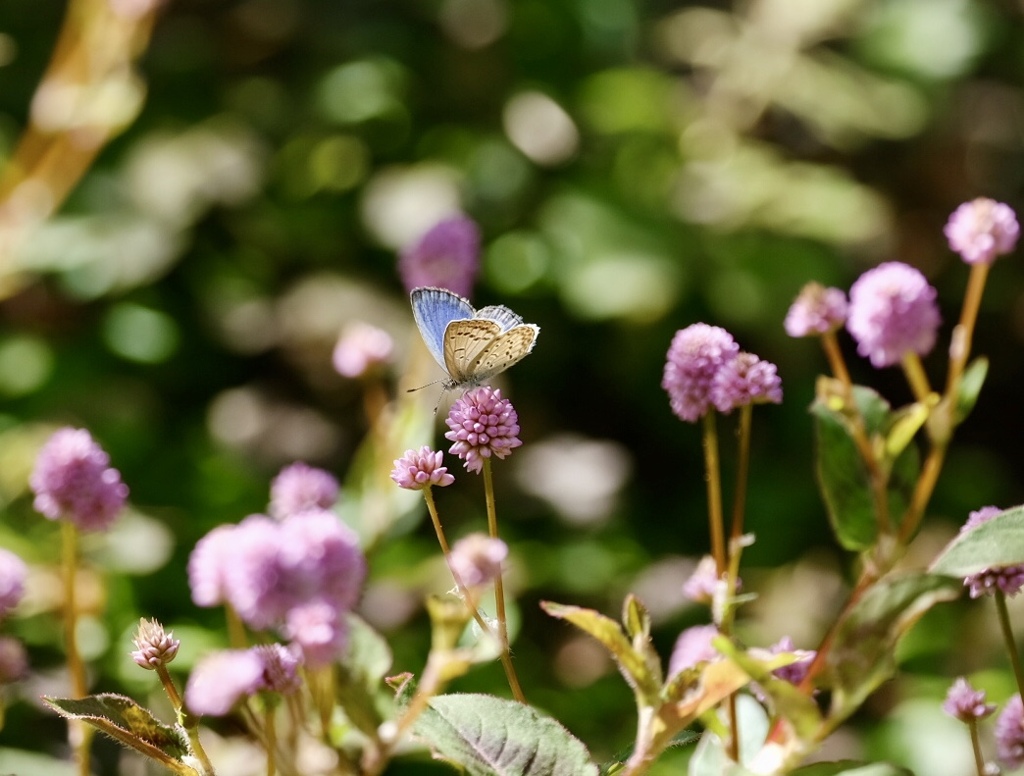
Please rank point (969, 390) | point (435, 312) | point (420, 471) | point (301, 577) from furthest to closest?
point (435, 312), point (969, 390), point (420, 471), point (301, 577)

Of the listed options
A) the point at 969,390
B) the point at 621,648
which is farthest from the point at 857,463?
the point at 621,648

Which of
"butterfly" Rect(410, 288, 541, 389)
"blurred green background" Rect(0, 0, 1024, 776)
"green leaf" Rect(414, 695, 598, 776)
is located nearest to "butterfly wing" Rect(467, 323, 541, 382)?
"butterfly" Rect(410, 288, 541, 389)

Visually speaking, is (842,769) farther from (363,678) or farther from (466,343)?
(466,343)

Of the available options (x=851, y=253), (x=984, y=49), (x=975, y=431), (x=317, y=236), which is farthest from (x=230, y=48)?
(x=975, y=431)

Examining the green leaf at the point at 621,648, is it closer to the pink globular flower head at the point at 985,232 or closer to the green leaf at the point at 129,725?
the green leaf at the point at 129,725

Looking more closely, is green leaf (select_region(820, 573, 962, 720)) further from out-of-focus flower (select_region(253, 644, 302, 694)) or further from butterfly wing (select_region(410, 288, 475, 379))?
butterfly wing (select_region(410, 288, 475, 379))
